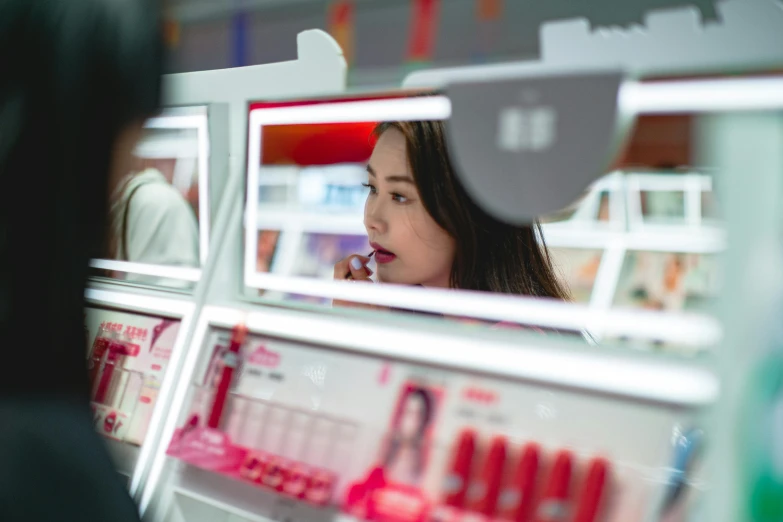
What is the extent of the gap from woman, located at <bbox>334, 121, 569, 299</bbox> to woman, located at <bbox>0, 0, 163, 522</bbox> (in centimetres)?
67

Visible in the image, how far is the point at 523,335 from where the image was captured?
870mm

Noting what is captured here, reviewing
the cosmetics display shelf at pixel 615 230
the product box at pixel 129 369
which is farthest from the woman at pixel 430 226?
the cosmetics display shelf at pixel 615 230

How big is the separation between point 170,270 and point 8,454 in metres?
0.53

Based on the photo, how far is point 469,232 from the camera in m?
1.48

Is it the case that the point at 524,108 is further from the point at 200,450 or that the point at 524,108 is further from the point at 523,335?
the point at 200,450

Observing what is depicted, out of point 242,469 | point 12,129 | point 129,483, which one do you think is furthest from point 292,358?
point 12,129

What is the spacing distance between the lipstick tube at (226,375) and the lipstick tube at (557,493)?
561 mm

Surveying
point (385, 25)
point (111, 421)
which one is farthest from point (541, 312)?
point (385, 25)

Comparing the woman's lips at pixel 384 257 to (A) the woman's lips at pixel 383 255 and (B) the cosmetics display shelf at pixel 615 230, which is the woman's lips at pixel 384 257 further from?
(B) the cosmetics display shelf at pixel 615 230

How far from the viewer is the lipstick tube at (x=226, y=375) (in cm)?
110

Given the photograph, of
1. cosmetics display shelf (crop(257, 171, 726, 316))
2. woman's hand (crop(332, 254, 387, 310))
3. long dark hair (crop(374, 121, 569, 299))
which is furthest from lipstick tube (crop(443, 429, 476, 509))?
cosmetics display shelf (crop(257, 171, 726, 316))

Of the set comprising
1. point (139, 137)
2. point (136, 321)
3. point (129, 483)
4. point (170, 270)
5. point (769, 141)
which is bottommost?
point (129, 483)

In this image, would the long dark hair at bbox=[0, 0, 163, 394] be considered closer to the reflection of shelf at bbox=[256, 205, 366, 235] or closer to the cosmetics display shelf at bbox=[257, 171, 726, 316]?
the cosmetics display shelf at bbox=[257, 171, 726, 316]

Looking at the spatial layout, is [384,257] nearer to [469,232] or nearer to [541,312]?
[469,232]
